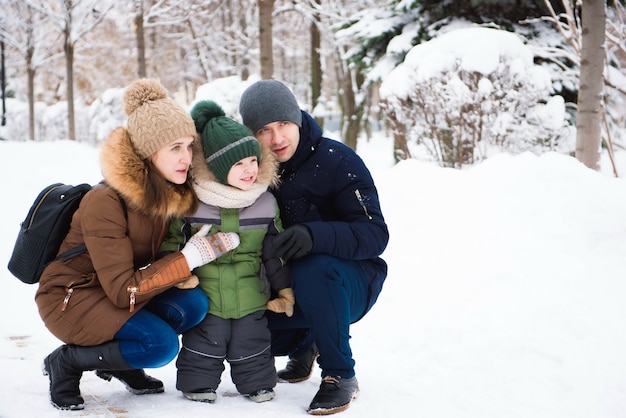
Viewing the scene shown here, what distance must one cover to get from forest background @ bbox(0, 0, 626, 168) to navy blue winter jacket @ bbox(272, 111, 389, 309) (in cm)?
308

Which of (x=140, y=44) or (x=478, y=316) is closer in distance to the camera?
(x=478, y=316)

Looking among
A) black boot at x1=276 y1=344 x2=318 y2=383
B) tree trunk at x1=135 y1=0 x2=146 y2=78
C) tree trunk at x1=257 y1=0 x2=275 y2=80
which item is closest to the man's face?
black boot at x1=276 y1=344 x2=318 y2=383

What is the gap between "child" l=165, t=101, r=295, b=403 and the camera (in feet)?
8.44

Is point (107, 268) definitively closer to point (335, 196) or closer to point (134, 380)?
point (134, 380)

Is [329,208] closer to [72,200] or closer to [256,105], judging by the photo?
[256,105]

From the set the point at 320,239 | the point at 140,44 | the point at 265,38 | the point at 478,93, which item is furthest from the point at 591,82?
the point at 140,44

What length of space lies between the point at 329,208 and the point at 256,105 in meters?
0.59

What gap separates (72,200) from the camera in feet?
8.06

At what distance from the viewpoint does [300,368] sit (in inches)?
119

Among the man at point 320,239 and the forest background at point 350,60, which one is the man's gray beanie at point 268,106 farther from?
the forest background at point 350,60

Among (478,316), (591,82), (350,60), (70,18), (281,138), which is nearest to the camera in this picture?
(281,138)

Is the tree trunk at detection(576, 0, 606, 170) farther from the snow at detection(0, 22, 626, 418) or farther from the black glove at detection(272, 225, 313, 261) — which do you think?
the black glove at detection(272, 225, 313, 261)

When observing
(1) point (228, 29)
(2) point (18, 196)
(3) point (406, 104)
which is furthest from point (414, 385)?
(1) point (228, 29)

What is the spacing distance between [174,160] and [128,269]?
1.62 ft
